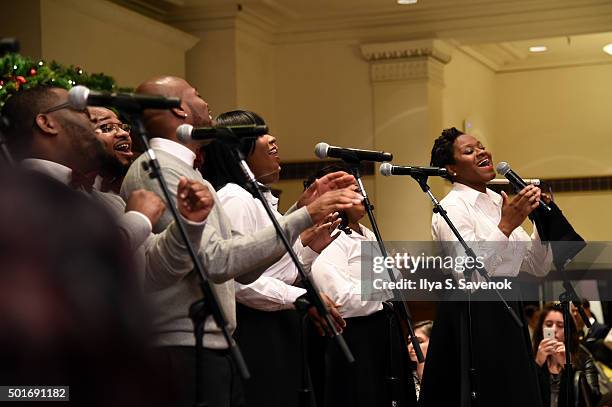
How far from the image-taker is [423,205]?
7.80m

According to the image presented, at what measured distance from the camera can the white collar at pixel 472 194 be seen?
372 cm

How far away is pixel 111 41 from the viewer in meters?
6.39

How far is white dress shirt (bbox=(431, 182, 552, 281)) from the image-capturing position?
3496 millimetres

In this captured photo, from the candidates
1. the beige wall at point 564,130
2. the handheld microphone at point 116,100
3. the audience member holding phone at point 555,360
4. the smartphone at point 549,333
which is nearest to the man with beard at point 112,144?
the handheld microphone at point 116,100

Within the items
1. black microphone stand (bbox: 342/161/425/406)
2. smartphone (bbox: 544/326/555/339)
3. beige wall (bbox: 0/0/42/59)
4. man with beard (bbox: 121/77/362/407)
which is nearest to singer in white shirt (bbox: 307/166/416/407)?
black microphone stand (bbox: 342/161/425/406)

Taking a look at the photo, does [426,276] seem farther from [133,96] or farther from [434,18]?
[434,18]

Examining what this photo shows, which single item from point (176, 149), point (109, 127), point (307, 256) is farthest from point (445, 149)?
point (176, 149)

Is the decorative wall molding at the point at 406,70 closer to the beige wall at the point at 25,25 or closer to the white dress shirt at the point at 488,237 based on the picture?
the beige wall at the point at 25,25

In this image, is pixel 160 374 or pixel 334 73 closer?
pixel 160 374

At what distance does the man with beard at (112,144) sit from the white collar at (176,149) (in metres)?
0.39

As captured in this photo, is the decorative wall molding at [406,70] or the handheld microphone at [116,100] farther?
the decorative wall molding at [406,70]

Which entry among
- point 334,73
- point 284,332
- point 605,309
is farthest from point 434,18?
point 284,332

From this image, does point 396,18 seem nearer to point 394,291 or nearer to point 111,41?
point 111,41

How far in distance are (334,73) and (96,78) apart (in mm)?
4275
